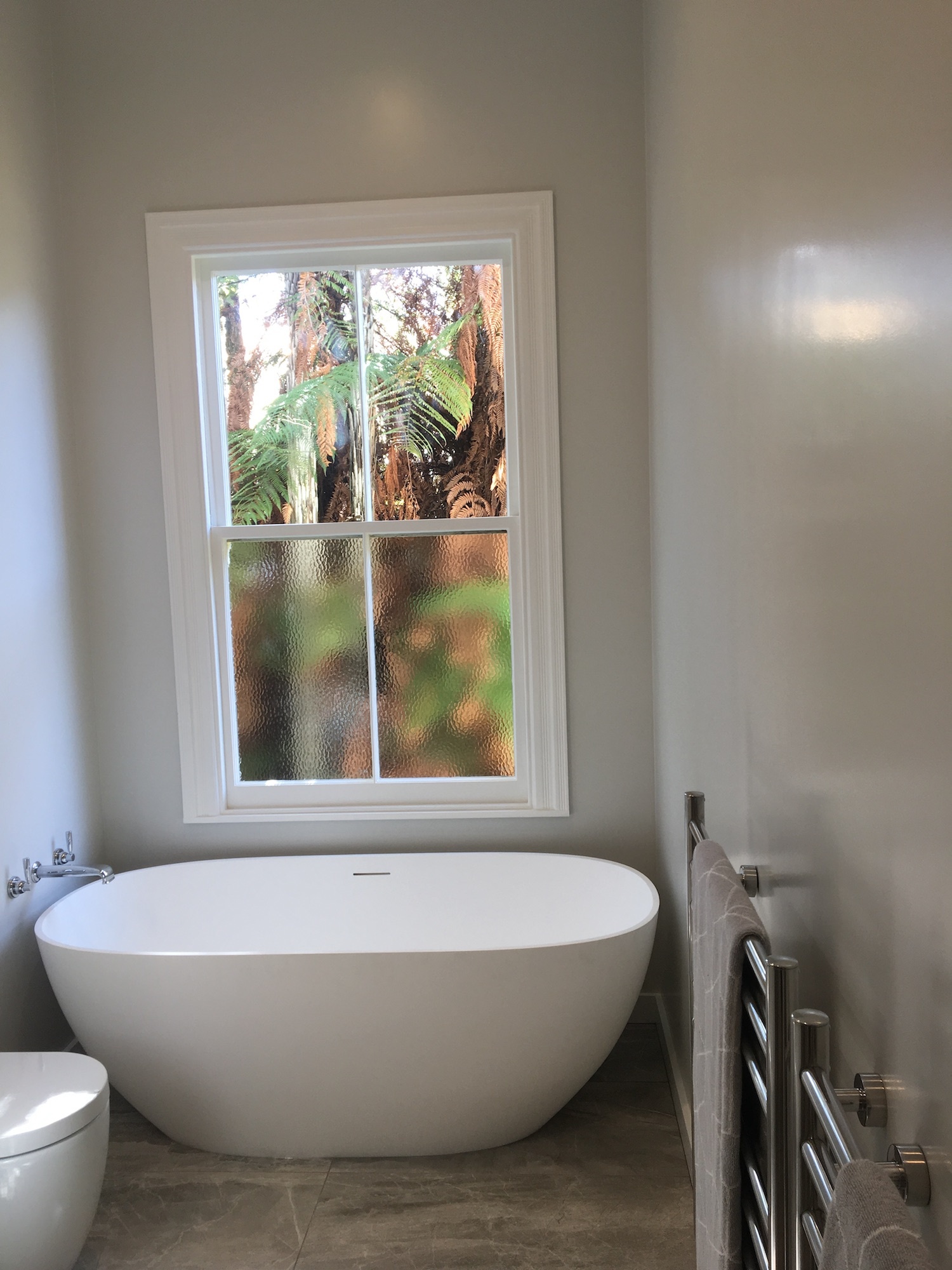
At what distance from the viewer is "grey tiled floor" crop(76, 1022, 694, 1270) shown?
2188mm

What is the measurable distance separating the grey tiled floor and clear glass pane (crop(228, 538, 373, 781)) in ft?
3.83

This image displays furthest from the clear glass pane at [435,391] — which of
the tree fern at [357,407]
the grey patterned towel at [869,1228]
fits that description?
the grey patterned towel at [869,1228]

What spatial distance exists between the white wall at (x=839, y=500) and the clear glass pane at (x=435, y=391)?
121 cm

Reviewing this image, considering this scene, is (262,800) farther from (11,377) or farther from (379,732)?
(11,377)

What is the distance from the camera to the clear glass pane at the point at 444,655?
10.7 ft

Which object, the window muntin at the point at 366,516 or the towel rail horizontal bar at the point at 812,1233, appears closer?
the towel rail horizontal bar at the point at 812,1233

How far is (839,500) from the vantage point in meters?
1.14

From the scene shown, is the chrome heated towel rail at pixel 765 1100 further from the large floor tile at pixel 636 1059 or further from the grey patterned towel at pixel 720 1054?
the large floor tile at pixel 636 1059

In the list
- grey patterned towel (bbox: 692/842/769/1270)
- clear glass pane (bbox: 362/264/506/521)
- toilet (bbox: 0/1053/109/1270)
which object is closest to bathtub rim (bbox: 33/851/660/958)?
toilet (bbox: 0/1053/109/1270)

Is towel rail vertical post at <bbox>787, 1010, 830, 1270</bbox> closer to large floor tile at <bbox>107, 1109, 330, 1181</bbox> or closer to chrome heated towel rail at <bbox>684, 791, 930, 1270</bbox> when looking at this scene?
chrome heated towel rail at <bbox>684, 791, 930, 1270</bbox>

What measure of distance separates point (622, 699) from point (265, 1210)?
5.55 feet

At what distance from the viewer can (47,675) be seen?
9.73 ft

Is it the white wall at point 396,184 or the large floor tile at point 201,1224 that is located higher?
the white wall at point 396,184

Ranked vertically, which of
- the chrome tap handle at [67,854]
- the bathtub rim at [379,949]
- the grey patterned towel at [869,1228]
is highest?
the grey patterned towel at [869,1228]
